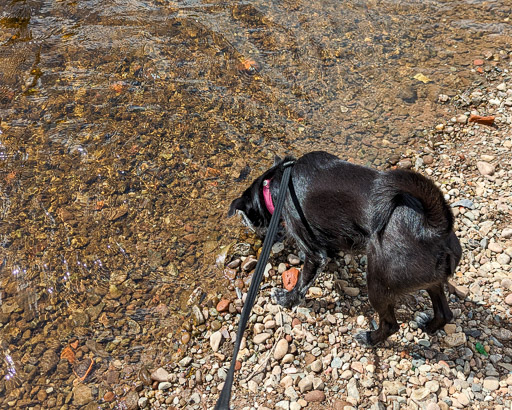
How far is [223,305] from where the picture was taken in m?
4.22

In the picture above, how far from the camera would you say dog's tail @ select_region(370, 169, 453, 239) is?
3047 mm

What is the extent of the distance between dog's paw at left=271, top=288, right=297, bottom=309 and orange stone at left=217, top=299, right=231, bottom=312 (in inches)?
18.2

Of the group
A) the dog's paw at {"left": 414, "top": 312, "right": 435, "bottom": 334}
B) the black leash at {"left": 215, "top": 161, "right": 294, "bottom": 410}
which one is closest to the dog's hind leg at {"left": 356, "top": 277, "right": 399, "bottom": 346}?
the dog's paw at {"left": 414, "top": 312, "right": 435, "bottom": 334}

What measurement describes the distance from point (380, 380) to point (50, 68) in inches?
254

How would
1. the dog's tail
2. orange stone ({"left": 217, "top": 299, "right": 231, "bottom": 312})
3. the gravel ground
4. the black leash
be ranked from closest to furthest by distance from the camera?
the black leash → the dog's tail → the gravel ground → orange stone ({"left": 217, "top": 299, "right": 231, "bottom": 312})

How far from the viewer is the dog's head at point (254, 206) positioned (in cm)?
427

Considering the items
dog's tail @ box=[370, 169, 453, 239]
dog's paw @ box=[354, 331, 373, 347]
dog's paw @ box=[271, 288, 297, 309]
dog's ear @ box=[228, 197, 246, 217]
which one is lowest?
dog's paw @ box=[354, 331, 373, 347]

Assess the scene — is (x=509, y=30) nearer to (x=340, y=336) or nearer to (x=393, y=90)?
(x=393, y=90)

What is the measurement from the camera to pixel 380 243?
10.9 ft

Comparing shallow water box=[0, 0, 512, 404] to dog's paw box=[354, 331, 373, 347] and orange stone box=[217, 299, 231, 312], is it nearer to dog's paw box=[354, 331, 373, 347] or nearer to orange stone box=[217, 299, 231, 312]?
orange stone box=[217, 299, 231, 312]

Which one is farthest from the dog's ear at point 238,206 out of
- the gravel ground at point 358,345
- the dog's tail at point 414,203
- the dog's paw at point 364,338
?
the dog's paw at point 364,338

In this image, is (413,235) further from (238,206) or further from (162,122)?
(162,122)

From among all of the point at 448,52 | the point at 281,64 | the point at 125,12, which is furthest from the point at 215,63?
the point at 448,52

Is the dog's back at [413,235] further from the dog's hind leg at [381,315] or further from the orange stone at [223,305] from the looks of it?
the orange stone at [223,305]
